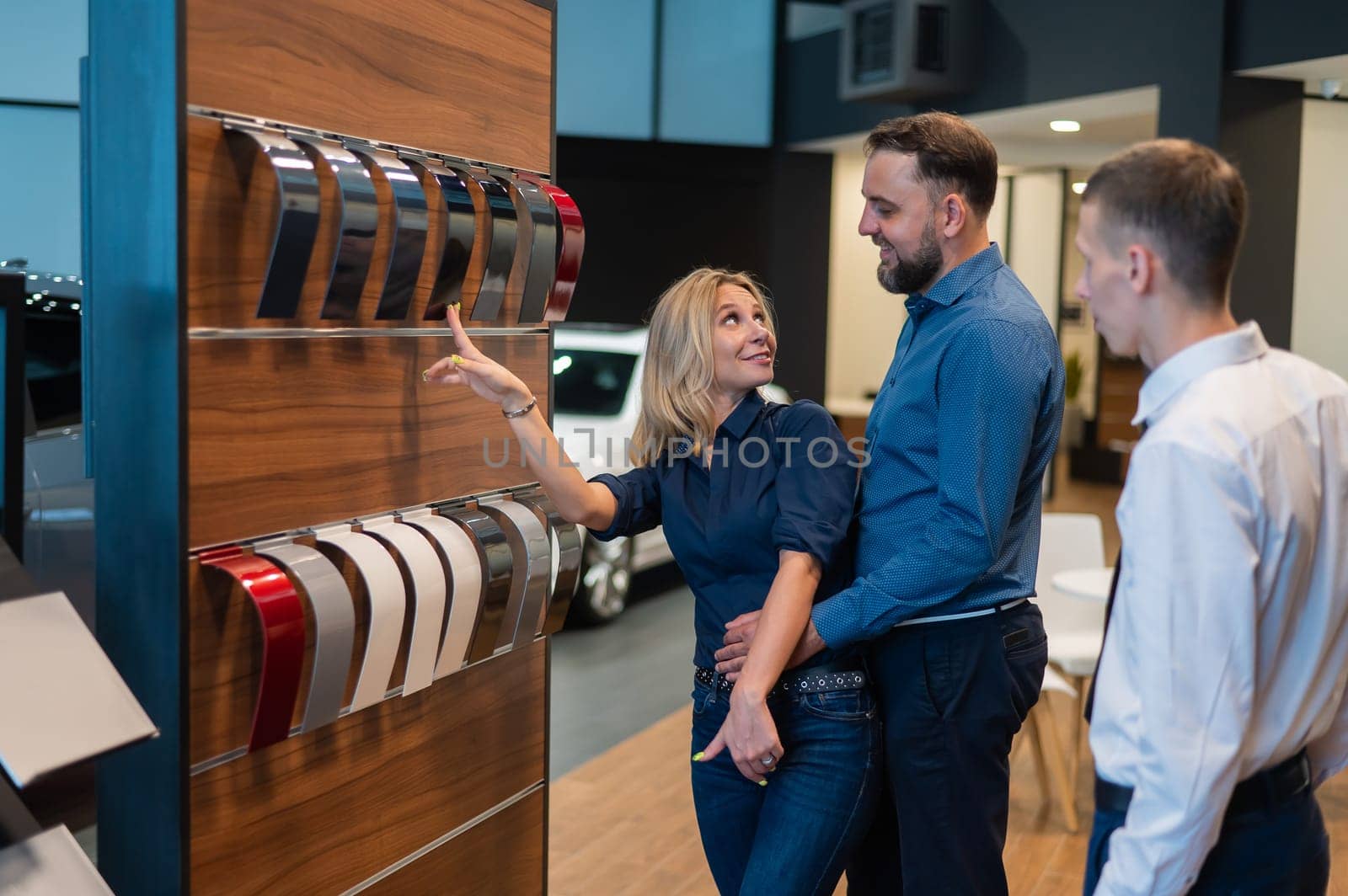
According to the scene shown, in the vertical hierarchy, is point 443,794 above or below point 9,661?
below

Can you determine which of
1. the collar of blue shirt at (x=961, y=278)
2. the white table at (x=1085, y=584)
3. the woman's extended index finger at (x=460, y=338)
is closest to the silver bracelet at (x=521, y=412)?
the woman's extended index finger at (x=460, y=338)

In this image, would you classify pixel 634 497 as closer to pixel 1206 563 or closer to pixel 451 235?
pixel 451 235

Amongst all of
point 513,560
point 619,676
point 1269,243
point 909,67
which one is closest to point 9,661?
point 513,560

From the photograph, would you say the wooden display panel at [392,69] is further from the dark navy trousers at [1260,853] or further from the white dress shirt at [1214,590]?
the dark navy trousers at [1260,853]

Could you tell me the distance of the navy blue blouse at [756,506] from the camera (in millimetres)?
1984

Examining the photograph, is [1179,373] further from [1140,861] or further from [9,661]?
[9,661]

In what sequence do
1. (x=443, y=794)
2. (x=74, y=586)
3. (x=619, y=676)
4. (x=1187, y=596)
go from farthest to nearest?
(x=619, y=676) → (x=74, y=586) → (x=443, y=794) → (x=1187, y=596)

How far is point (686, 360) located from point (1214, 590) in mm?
1046

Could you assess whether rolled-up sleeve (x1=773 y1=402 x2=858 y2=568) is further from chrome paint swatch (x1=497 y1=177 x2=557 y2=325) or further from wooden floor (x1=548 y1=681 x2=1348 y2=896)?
wooden floor (x1=548 y1=681 x2=1348 y2=896)

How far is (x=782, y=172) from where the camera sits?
959 centimetres

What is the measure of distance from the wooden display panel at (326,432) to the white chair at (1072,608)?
2489 millimetres

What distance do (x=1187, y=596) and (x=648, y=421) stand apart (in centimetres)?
111

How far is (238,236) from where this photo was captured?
1.77 metres

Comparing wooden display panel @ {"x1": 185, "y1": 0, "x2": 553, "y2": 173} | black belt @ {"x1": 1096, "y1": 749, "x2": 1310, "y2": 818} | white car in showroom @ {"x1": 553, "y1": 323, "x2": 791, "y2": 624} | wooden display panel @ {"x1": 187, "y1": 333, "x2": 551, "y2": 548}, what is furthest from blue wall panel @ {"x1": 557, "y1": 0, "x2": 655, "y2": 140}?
black belt @ {"x1": 1096, "y1": 749, "x2": 1310, "y2": 818}
